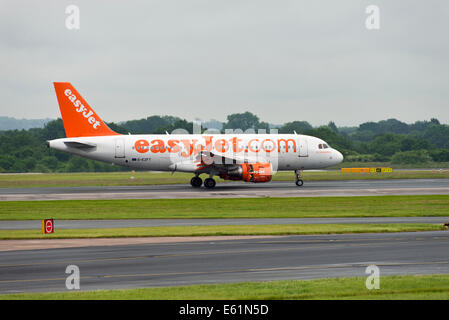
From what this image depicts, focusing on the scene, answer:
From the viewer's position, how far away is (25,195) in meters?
50.3

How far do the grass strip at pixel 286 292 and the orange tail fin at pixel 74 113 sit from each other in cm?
4174

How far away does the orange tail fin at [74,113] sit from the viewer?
182 ft

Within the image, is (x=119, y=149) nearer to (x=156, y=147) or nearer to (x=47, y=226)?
(x=156, y=147)

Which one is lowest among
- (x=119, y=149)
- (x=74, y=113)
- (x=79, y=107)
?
(x=119, y=149)

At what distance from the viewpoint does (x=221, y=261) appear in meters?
20.6

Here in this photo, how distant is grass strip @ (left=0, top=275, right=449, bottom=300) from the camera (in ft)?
49.6

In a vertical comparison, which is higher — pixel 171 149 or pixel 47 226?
pixel 171 149

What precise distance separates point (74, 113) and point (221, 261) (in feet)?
126

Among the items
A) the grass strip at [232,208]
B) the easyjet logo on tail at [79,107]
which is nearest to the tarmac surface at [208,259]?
the grass strip at [232,208]
